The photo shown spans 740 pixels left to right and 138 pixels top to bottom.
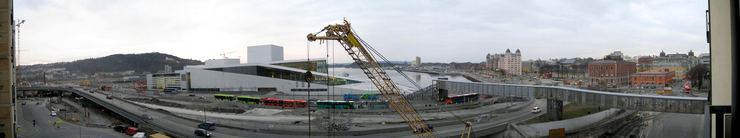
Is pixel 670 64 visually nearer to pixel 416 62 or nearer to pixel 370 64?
pixel 370 64

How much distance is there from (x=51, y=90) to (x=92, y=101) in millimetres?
1723

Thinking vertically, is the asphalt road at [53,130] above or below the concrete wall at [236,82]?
below

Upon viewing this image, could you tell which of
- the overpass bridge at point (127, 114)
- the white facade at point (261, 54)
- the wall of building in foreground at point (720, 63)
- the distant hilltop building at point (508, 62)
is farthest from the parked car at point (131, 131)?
the distant hilltop building at point (508, 62)

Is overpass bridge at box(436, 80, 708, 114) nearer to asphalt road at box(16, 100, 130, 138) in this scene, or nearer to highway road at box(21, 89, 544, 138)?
highway road at box(21, 89, 544, 138)

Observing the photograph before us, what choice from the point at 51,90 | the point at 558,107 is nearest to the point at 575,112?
the point at 558,107

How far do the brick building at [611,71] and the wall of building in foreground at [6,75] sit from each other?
1946 cm

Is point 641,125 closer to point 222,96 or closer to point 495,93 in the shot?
point 495,93

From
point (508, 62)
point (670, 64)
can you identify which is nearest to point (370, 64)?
point (670, 64)

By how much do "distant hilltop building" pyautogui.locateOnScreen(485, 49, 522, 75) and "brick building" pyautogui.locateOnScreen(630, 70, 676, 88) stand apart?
55.3ft

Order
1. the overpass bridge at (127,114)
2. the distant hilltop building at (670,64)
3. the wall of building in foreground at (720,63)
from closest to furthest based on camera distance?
the wall of building in foreground at (720,63)
the overpass bridge at (127,114)
the distant hilltop building at (670,64)

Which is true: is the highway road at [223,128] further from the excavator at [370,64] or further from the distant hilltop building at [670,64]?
the distant hilltop building at [670,64]

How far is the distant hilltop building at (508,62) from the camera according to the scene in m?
33.2

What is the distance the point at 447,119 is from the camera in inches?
398

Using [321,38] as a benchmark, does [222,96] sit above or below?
below
